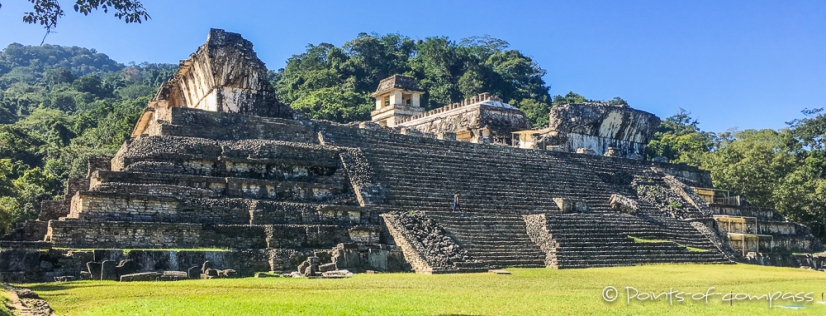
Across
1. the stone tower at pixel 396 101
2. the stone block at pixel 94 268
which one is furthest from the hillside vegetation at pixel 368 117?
the stone block at pixel 94 268

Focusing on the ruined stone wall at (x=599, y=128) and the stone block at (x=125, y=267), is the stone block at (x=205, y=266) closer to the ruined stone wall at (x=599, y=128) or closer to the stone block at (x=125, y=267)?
the stone block at (x=125, y=267)

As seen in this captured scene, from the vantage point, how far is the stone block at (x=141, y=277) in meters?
11.8

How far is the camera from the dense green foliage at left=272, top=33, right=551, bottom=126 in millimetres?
50281

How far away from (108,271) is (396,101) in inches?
1203

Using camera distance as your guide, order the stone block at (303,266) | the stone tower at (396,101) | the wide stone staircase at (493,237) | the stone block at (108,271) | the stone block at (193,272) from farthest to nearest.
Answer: the stone tower at (396,101) → the wide stone staircase at (493,237) → the stone block at (303,266) → the stone block at (193,272) → the stone block at (108,271)

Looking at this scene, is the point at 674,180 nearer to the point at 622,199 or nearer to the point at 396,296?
the point at 622,199

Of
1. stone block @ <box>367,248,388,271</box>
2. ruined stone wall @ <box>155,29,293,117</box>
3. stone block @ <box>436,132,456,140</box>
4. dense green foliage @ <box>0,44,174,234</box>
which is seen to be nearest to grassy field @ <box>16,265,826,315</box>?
stone block @ <box>367,248,388,271</box>

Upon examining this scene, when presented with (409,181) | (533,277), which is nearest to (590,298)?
(533,277)

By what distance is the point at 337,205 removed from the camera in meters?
16.6

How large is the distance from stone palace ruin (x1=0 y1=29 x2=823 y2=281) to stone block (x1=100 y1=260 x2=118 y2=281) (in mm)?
82

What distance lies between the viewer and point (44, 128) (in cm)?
4856

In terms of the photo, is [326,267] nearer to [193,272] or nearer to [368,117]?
[193,272]

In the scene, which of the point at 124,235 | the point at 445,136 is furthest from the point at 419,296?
the point at 445,136

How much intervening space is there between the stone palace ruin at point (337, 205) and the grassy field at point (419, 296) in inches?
69.7
